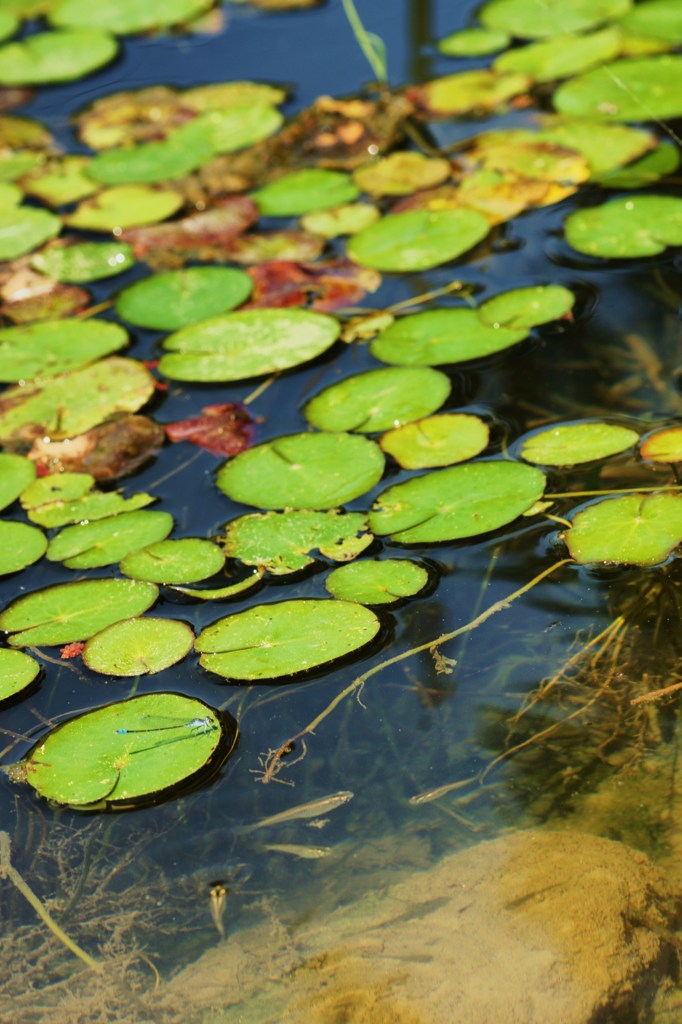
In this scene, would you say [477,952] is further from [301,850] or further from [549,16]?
[549,16]

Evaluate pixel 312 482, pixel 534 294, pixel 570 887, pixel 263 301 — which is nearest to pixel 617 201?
pixel 534 294

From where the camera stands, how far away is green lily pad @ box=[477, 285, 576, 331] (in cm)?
237

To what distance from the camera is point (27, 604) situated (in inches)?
74.0

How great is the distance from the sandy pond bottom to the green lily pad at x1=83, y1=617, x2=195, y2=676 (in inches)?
18.8

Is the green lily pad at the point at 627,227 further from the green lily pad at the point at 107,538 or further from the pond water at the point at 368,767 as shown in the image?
the green lily pad at the point at 107,538

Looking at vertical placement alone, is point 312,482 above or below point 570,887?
above

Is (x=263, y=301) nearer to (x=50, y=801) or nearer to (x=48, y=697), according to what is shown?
(x=48, y=697)

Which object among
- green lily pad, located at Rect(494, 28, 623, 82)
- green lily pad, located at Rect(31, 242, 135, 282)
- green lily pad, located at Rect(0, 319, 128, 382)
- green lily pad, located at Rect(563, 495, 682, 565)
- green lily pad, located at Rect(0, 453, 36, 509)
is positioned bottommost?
green lily pad, located at Rect(563, 495, 682, 565)

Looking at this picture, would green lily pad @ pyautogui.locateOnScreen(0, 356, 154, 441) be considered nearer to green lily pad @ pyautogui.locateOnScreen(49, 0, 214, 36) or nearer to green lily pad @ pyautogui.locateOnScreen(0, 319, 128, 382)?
green lily pad @ pyautogui.locateOnScreen(0, 319, 128, 382)

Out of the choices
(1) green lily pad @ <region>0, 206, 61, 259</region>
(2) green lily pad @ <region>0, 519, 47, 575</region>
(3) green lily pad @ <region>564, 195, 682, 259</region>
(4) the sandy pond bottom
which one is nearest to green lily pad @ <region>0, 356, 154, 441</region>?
(2) green lily pad @ <region>0, 519, 47, 575</region>

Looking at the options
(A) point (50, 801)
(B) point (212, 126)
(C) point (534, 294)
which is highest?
(B) point (212, 126)

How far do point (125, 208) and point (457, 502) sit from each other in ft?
5.25

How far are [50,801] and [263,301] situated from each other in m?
1.39

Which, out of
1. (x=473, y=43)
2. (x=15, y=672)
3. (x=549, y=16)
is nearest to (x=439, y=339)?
(x=15, y=672)
